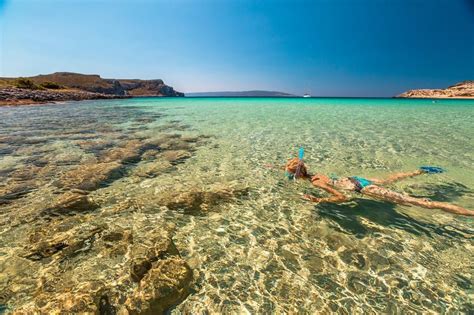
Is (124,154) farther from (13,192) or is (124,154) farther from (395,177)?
(395,177)

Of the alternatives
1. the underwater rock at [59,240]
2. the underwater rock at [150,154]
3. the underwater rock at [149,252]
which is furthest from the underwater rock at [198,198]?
the underwater rock at [150,154]

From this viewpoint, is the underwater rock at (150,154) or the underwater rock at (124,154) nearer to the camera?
the underwater rock at (124,154)

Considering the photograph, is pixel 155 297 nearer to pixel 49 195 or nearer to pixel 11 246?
pixel 11 246

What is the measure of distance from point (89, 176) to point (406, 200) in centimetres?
1073

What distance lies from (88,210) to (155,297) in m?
3.96

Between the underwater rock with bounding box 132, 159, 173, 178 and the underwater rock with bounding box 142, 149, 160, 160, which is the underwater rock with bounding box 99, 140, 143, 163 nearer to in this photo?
the underwater rock with bounding box 142, 149, 160, 160

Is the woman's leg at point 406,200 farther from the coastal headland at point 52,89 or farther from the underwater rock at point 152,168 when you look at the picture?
the coastal headland at point 52,89

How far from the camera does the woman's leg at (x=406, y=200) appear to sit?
6.83 metres

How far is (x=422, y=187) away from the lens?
27.8 ft

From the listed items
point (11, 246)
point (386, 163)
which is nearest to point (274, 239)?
point (11, 246)

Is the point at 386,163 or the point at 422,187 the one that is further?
the point at 386,163

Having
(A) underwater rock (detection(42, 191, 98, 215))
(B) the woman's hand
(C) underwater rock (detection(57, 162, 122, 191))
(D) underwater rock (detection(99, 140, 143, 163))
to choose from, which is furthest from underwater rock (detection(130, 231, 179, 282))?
(D) underwater rock (detection(99, 140, 143, 163))

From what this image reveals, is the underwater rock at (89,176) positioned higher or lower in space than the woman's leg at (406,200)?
lower

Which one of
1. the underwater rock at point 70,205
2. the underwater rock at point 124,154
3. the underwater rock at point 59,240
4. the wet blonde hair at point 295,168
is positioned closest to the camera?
the underwater rock at point 59,240
